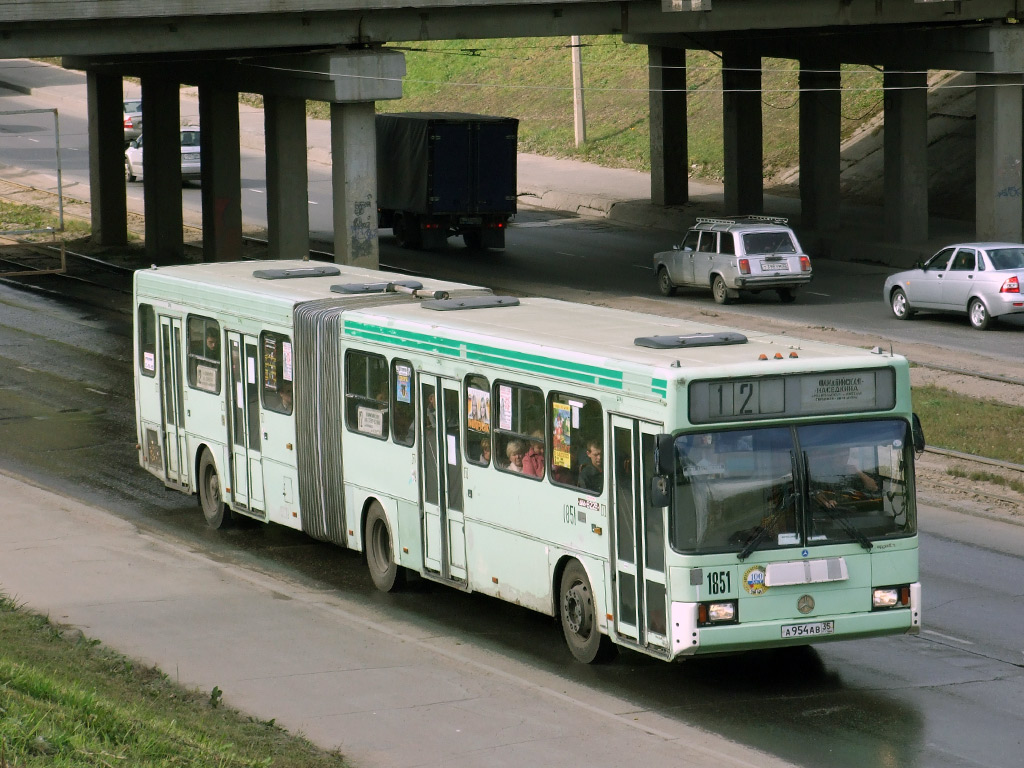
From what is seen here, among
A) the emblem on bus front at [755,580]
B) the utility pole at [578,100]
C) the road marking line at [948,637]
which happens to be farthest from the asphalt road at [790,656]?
the utility pole at [578,100]

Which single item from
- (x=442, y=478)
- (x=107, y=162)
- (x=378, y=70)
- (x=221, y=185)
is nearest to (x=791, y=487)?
(x=442, y=478)

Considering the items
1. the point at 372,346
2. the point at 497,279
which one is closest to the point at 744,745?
the point at 372,346

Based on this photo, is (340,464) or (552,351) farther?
(340,464)

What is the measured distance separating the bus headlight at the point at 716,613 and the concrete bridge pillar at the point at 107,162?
1358 inches

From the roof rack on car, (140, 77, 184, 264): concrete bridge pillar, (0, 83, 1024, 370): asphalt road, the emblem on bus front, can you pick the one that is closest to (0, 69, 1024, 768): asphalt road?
the emblem on bus front

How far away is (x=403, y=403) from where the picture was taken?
1385 cm

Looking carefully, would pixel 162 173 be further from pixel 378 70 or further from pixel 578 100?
pixel 578 100

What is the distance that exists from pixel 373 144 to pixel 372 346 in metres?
19.8

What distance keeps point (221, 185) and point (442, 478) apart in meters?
27.2

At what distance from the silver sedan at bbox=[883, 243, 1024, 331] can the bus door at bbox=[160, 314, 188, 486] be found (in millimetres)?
16343

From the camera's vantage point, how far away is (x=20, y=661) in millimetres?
9844

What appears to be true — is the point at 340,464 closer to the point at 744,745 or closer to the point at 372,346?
the point at 372,346

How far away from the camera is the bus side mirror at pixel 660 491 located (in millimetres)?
10539

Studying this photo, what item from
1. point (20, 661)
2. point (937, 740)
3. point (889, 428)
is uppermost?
point (889, 428)
